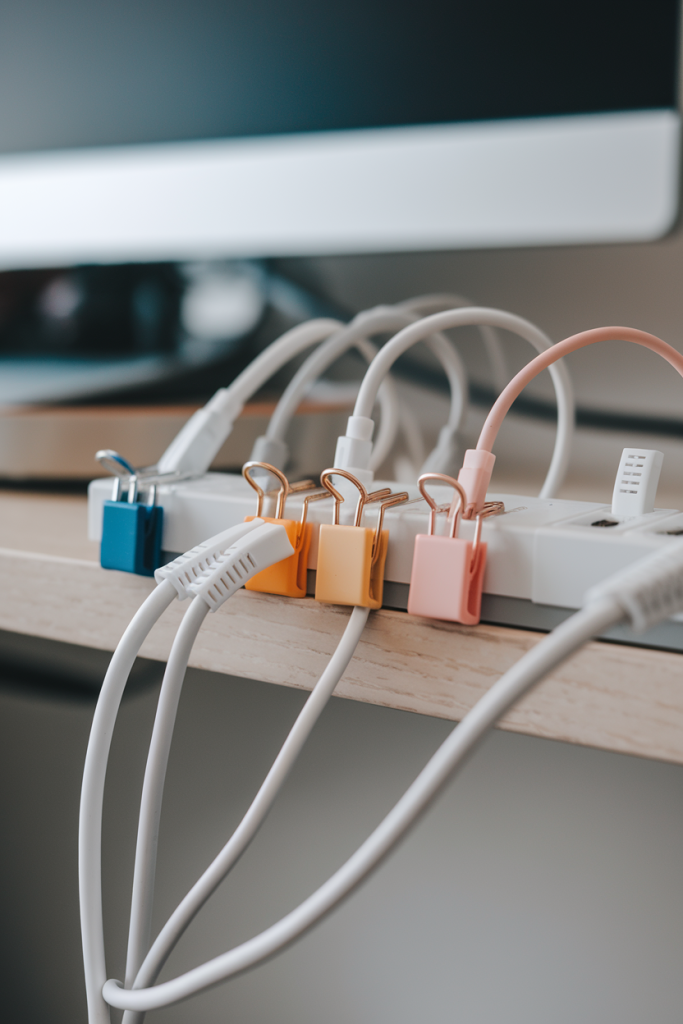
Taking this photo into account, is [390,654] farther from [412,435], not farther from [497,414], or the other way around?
[412,435]

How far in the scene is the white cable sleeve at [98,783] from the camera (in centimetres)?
29

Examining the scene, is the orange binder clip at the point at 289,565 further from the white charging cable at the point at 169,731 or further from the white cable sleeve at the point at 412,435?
the white cable sleeve at the point at 412,435

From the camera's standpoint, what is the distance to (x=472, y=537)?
0.30 m

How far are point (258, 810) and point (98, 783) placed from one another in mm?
65

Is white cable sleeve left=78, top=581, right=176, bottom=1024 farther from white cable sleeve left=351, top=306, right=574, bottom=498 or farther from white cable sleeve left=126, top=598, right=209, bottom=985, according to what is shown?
white cable sleeve left=351, top=306, right=574, bottom=498

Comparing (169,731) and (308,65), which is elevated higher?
(308,65)

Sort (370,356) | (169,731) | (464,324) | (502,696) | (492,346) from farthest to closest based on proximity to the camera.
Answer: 1. (492,346)
2. (370,356)
3. (464,324)
4. (169,731)
5. (502,696)

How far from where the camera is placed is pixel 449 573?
29 cm

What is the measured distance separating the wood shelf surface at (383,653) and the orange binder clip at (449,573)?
1 cm

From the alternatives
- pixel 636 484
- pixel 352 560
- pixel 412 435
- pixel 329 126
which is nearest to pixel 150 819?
pixel 352 560

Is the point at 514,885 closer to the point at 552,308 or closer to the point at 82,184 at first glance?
the point at 552,308

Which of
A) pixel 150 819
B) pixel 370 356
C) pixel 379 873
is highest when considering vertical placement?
pixel 370 356

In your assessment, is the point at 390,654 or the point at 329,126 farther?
the point at 329,126

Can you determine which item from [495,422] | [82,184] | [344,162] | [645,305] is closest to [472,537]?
[495,422]
